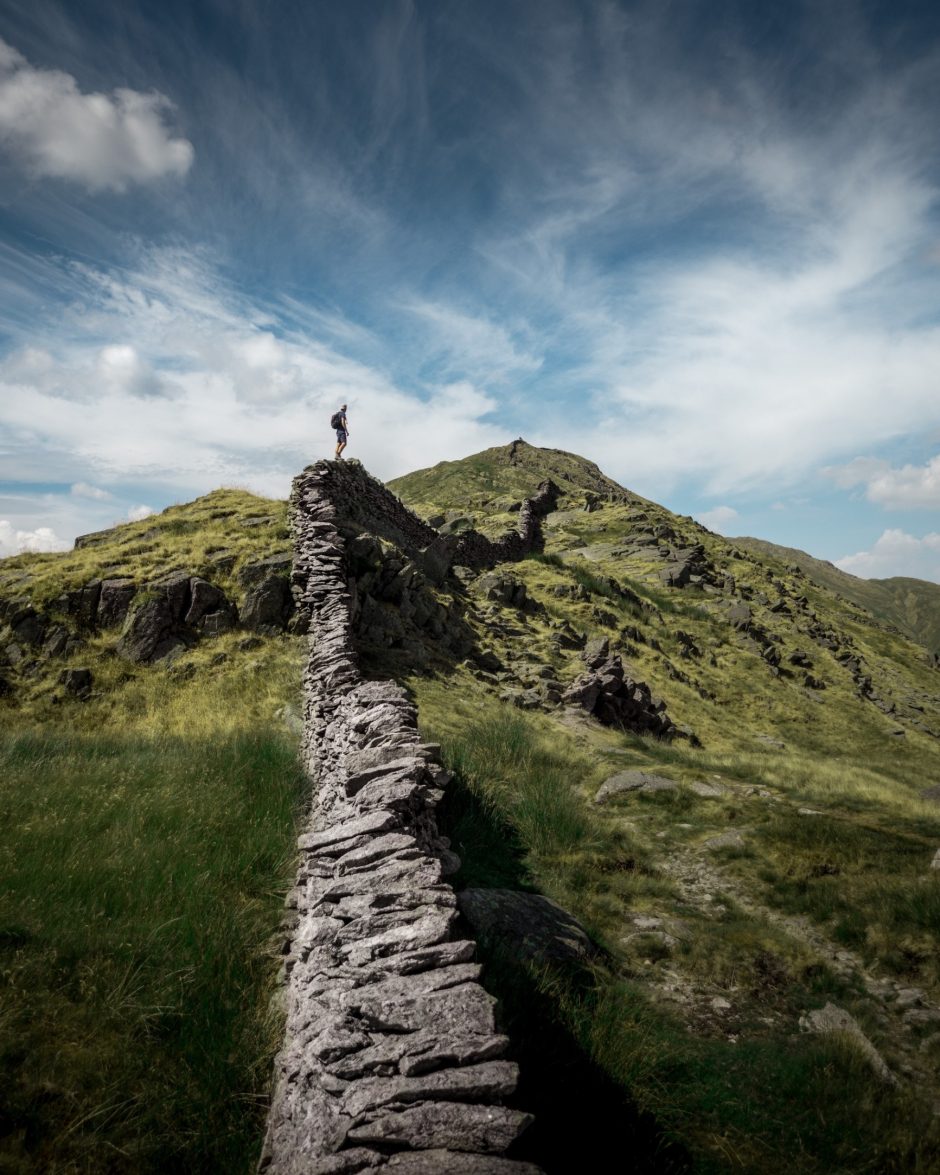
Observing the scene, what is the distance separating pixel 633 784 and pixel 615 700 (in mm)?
7478

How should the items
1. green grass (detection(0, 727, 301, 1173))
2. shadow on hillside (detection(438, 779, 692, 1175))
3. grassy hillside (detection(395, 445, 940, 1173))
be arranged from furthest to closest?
1. grassy hillside (detection(395, 445, 940, 1173))
2. shadow on hillside (detection(438, 779, 692, 1175))
3. green grass (detection(0, 727, 301, 1173))

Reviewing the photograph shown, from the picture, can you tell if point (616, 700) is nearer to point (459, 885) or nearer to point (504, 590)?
point (504, 590)

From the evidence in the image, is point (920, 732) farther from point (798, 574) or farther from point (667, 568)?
point (798, 574)

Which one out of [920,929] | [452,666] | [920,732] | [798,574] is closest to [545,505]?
[798,574]

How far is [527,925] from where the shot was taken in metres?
6.20

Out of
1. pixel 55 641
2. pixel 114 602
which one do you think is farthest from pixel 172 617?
pixel 55 641

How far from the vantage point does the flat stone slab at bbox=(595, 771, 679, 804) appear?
38.0 ft

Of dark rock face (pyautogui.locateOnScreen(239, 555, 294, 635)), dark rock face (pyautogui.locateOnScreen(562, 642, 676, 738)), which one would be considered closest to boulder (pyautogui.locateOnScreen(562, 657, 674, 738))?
dark rock face (pyautogui.locateOnScreen(562, 642, 676, 738))

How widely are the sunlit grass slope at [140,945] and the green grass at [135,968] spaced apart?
11 millimetres

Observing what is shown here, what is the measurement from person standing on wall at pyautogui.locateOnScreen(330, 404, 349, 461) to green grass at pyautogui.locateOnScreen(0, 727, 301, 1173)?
18.8 meters

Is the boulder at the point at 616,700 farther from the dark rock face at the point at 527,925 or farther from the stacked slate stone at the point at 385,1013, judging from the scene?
the stacked slate stone at the point at 385,1013

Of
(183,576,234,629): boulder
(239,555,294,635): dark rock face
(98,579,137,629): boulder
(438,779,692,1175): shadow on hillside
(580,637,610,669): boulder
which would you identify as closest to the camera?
(438,779,692,1175): shadow on hillside

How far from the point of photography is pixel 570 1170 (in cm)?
339

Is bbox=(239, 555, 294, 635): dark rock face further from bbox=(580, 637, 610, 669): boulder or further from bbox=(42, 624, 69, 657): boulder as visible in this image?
bbox=(580, 637, 610, 669): boulder
